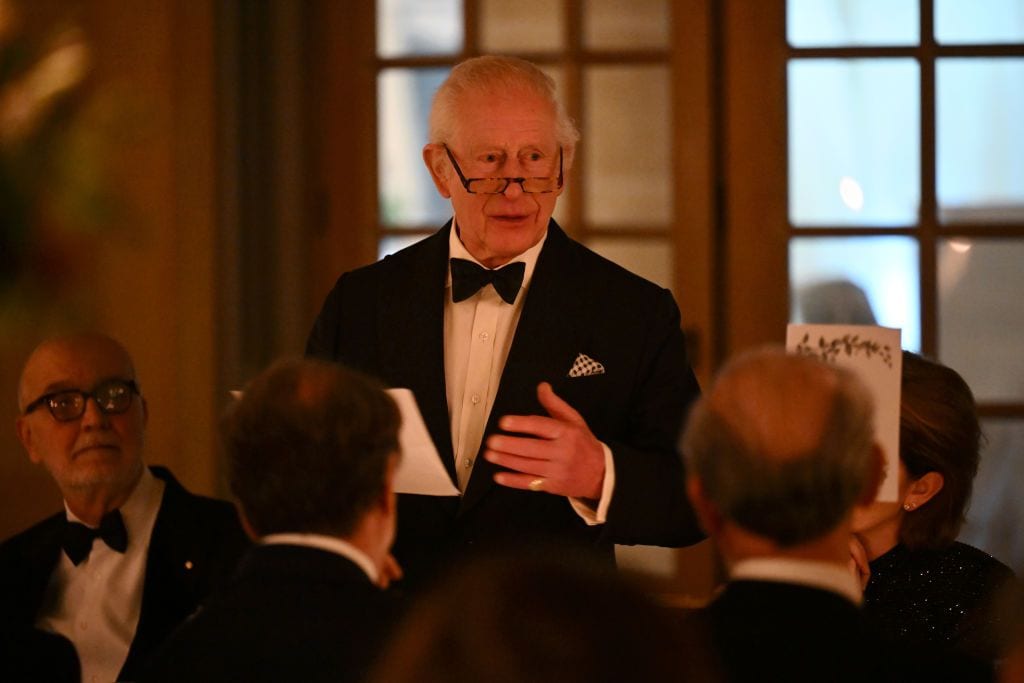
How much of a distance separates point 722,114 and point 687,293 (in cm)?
52

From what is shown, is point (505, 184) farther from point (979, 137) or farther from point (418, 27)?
point (979, 137)

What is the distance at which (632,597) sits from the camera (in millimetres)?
1035

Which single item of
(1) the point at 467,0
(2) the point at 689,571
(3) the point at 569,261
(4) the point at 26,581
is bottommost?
(2) the point at 689,571

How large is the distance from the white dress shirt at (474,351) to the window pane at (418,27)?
1.73m

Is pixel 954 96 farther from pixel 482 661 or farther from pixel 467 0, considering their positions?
pixel 482 661

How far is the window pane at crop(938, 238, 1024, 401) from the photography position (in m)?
4.05

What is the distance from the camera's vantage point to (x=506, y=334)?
250 cm

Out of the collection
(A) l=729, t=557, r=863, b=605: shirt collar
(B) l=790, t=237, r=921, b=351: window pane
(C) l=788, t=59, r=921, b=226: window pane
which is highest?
(C) l=788, t=59, r=921, b=226: window pane

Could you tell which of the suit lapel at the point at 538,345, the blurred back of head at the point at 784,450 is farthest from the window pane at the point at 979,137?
the blurred back of head at the point at 784,450

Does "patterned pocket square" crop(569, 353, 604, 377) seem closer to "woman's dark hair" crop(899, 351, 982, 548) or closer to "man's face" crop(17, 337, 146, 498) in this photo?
"woman's dark hair" crop(899, 351, 982, 548)

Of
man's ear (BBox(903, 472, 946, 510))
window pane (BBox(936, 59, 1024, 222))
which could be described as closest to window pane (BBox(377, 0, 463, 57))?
window pane (BBox(936, 59, 1024, 222))

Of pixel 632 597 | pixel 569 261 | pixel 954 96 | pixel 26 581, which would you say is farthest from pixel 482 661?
pixel 954 96

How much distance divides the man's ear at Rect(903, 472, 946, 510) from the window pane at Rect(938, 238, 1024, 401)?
180 centimetres

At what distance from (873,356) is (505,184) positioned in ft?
2.24
